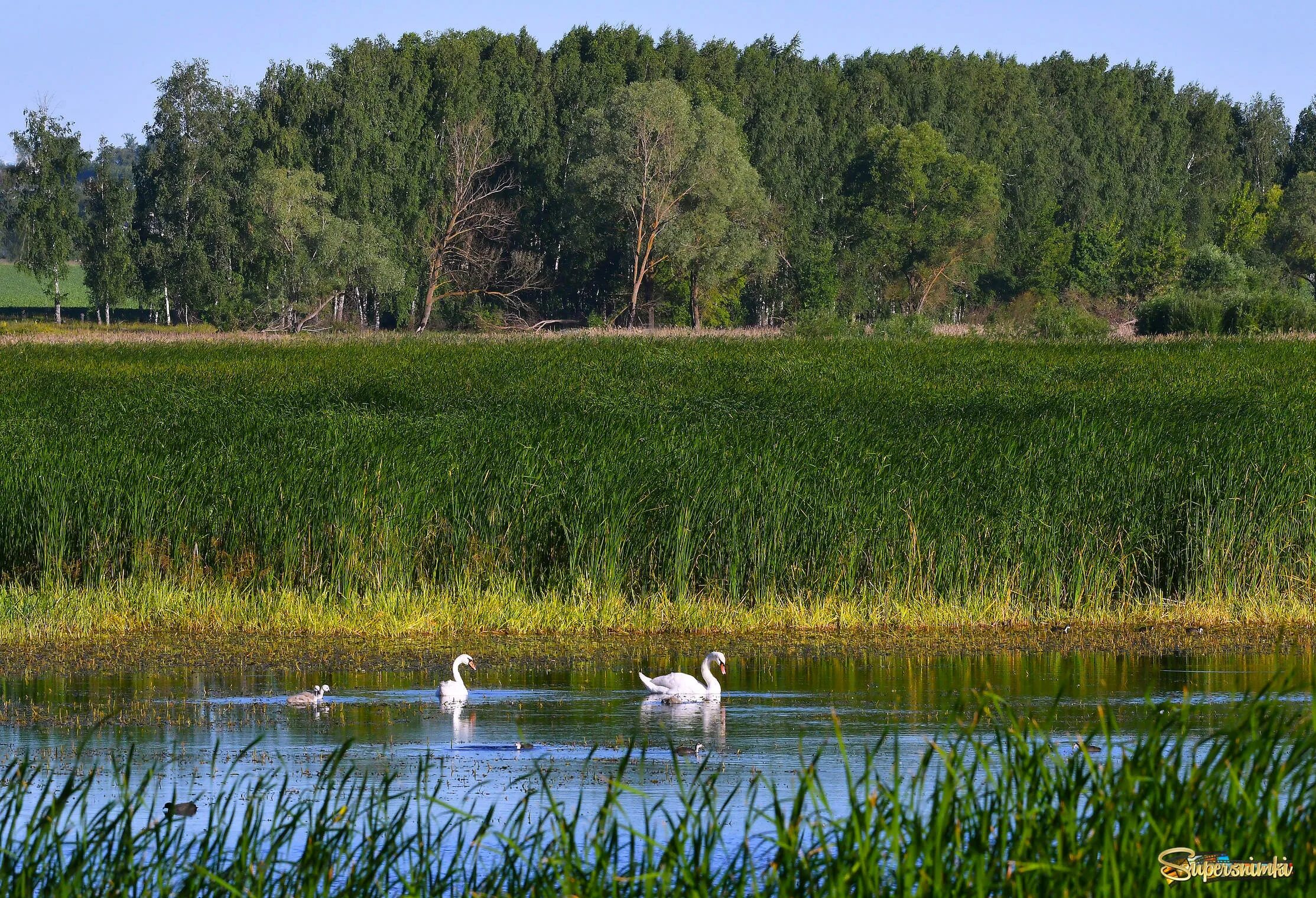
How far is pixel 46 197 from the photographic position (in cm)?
7425

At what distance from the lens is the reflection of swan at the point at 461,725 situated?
8523 millimetres

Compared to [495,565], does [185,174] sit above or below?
above

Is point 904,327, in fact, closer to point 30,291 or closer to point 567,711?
point 567,711

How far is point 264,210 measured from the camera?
70375 millimetres

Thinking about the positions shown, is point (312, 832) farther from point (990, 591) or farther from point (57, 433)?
point (57, 433)

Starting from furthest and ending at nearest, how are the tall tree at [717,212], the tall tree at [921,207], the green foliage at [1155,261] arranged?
the green foliage at [1155,261], the tall tree at [921,207], the tall tree at [717,212]

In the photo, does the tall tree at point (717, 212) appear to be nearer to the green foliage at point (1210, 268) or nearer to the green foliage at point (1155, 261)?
the green foliage at point (1210, 268)

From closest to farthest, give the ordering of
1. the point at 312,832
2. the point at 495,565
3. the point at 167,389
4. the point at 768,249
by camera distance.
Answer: the point at 312,832, the point at 495,565, the point at 167,389, the point at 768,249

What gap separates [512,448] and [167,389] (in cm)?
1709

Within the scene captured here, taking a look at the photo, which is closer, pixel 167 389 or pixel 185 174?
pixel 167 389

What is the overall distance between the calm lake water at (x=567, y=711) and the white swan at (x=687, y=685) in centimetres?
7

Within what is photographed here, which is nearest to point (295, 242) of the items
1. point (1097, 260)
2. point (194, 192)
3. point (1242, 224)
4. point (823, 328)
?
point (194, 192)

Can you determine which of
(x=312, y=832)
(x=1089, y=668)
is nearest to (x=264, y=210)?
(x=1089, y=668)

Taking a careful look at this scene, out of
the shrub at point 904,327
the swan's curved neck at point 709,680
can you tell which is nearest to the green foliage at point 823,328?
the shrub at point 904,327
